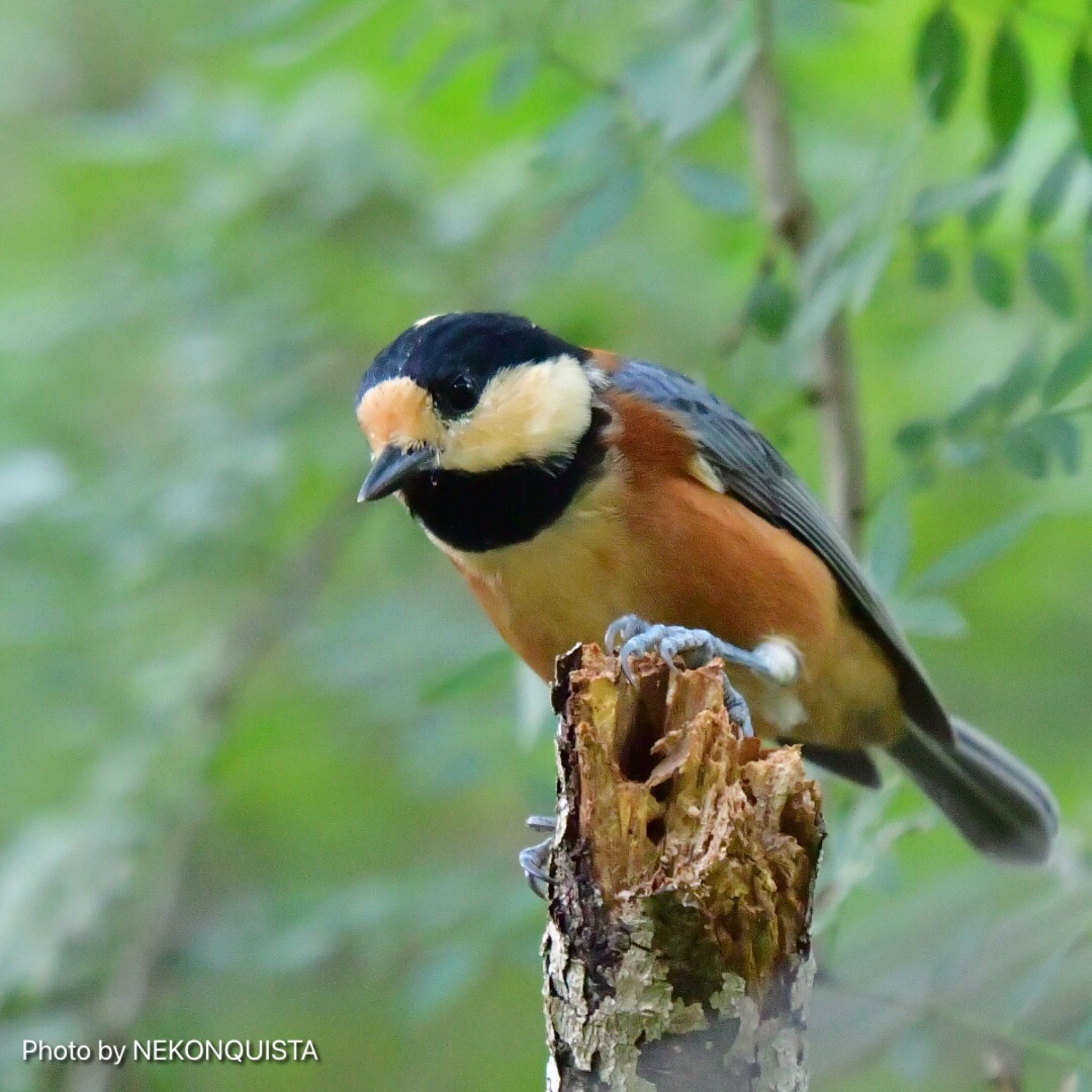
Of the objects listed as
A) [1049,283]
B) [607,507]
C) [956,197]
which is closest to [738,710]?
[607,507]

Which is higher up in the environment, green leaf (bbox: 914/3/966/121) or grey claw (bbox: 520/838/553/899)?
green leaf (bbox: 914/3/966/121)

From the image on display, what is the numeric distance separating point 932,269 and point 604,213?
2.75 feet

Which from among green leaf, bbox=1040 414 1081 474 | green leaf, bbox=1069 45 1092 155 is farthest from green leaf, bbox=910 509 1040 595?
green leaf, bbox=1069 45 1092 155

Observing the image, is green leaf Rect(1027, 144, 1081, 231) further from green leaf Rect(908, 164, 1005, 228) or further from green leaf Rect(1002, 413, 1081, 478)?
green leaf Rect(1002, 413, 1081, 478)

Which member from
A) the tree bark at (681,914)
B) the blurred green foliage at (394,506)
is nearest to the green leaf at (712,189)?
the blurred green foliage at (394,506)

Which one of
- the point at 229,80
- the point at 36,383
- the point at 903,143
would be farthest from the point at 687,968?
the point at 229,80

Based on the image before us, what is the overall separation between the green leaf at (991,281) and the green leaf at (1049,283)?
98 mm

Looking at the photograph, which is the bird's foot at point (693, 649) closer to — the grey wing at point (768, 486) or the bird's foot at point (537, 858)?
the grey wing at point (768, 486)

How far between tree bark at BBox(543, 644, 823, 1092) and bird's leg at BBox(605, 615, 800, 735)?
24 centimetres

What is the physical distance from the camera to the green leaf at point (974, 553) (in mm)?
3172

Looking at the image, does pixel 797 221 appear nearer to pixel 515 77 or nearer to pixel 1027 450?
pixel 515 77

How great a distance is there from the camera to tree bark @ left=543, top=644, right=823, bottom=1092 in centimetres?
205

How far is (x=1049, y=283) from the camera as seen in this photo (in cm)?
354

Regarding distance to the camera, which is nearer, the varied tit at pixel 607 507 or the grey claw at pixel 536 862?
the grey claw at pixel 536 862
